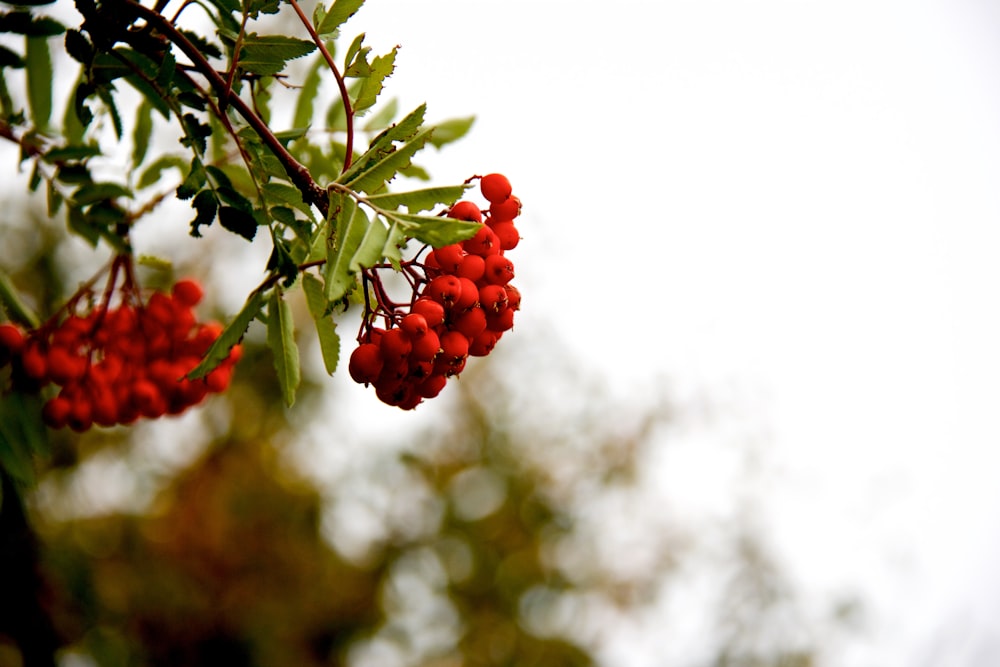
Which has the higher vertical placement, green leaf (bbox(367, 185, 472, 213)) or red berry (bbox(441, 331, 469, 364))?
green leaf (bbox(367, 185, 472, 213))

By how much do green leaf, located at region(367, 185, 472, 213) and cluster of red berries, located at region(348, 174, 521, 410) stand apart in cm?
9

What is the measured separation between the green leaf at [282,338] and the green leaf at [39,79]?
0.88 metres

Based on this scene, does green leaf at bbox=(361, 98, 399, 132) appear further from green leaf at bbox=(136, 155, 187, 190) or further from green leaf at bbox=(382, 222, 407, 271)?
green leaf at bbox=(382, 222, 407, 271)

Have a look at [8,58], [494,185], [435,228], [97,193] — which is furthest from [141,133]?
[435,228]

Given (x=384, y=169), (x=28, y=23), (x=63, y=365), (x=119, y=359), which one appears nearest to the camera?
(x=384, y=169)

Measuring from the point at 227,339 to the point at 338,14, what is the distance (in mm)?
517

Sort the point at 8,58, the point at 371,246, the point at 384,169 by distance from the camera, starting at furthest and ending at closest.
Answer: the point at 8,58 → the point at 384,169 → the point at 371,246

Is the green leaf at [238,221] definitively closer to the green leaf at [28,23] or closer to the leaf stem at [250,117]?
the leaf stem at [250,117]

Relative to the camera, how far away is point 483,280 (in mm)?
1136

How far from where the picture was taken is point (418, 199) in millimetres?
1026

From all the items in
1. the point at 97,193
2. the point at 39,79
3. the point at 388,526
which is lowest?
the point at 97,193

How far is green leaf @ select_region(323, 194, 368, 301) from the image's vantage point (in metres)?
0.90

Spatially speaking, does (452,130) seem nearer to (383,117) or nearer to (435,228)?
(383,117)

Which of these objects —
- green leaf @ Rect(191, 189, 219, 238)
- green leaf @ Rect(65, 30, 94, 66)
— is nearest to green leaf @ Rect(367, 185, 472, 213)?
green leaf @ Rect(191, 189, 219, 238)
